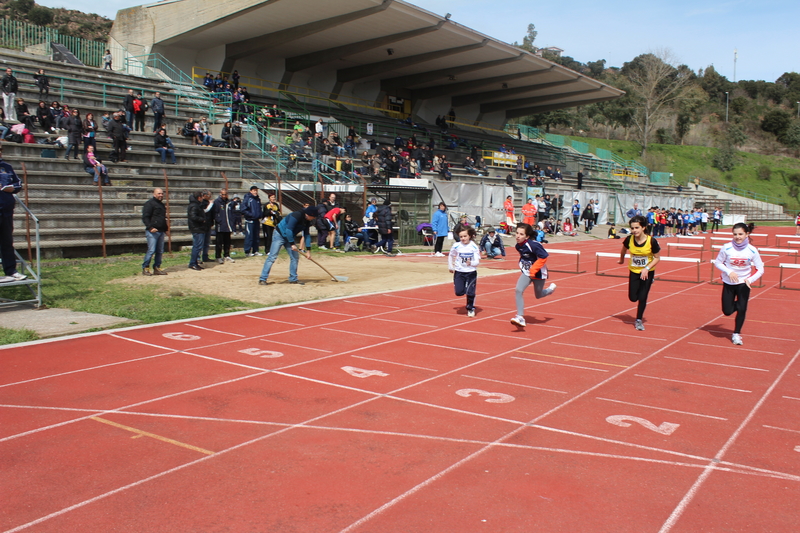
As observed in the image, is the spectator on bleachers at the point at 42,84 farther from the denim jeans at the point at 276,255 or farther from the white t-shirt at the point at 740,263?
the white t-shirt at the point at 740,263

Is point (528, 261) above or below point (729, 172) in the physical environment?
below

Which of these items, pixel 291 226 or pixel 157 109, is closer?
pixel 291 226

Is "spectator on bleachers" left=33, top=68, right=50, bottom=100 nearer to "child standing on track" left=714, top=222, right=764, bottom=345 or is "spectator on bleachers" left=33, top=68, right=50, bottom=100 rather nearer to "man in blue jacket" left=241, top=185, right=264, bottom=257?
"man in blue jacket" left=241, top=185, right=264, bottom=257

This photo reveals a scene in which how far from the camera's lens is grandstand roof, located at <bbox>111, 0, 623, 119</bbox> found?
30703mm

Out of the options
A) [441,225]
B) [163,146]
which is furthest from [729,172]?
[163,146]

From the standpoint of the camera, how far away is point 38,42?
36406 mm

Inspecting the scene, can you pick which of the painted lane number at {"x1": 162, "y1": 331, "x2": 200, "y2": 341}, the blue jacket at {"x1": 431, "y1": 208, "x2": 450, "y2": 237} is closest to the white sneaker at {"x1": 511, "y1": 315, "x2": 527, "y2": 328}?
the painted lane number at {"x1": 162, "y1": 331, "x2": 200, "y2": 341}

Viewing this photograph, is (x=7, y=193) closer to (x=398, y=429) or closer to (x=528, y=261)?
(x=398, y=429)

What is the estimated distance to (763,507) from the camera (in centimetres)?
423

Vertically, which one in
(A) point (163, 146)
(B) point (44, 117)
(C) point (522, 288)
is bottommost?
(C) point (522, 288)

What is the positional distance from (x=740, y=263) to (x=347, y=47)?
3177 centimetres

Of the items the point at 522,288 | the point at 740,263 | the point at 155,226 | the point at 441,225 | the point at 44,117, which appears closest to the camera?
the point at 740,263

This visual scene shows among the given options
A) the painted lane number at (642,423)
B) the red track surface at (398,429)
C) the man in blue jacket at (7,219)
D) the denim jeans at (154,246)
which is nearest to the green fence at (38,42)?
the denim jeans at (154,246)

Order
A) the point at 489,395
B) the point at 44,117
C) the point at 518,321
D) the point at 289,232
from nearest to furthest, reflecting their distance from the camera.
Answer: the point at 489,395 → the point at 518,321 → the point at 289,232 → the point at 44,117
